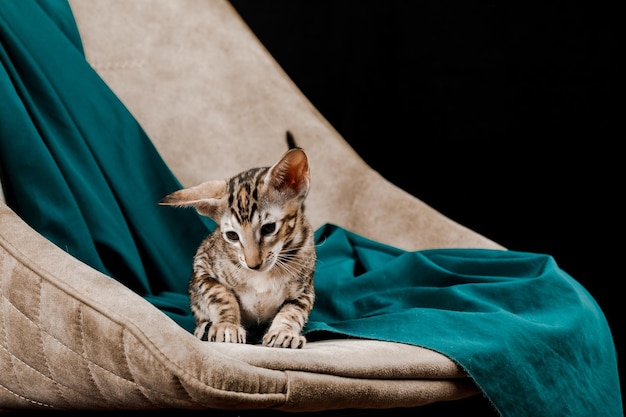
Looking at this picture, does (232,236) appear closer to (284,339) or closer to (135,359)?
(284,339)

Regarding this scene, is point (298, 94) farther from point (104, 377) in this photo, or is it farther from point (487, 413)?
point (104, 377)

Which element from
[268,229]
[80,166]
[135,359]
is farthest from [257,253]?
[80,166]

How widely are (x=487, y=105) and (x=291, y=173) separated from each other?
4.65ft

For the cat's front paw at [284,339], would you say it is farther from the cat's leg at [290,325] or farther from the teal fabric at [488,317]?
the teal fabric at [488,317]

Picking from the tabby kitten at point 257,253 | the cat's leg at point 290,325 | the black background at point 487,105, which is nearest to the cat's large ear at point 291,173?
the tabby kitten at point 257,253

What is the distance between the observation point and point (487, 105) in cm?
277

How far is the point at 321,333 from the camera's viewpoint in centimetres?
152

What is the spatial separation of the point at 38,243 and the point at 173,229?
0.86 metres

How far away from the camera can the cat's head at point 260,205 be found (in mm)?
1506

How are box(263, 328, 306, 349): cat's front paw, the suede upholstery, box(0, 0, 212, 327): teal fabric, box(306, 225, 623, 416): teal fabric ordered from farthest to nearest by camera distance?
box(0, 0, 212, 327): teal fabric < box(306, 225, 623, 416): teal fabric < box(263, 328, 306, 349): cat's front paw < the suede upholstery

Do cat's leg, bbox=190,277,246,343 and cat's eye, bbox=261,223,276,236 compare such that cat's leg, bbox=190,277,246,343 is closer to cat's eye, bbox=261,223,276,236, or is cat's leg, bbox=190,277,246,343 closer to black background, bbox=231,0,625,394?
cat's eye, bbox=261,223,276,236

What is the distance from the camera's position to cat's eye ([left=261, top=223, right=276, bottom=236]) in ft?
5.03

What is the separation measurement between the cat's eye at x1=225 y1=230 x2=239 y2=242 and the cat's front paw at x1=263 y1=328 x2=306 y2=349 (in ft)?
0.76

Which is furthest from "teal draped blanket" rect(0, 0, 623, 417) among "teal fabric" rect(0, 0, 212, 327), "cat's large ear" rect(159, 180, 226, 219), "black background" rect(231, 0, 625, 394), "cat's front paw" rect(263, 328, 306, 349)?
"black background" rect(231, 0, 625, 394)
